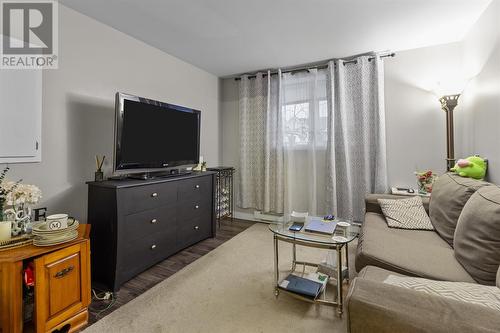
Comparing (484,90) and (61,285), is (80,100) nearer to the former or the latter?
(61,285)

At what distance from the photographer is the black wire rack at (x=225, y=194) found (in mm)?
3793

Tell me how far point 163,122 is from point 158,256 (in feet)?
4.53

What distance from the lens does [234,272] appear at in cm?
224

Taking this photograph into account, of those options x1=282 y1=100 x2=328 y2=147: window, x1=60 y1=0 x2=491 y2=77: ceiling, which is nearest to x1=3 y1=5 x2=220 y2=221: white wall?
x1=60 y1=0 x2=491 y2=77: ceiling

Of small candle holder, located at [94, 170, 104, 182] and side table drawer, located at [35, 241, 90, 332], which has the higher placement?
small candle holder, located at [94, 170, 104, 182]

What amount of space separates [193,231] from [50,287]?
151cm

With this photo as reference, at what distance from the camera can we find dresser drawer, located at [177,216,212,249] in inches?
104

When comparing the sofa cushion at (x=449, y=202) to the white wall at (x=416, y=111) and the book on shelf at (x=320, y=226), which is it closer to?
the book on shelf at (x=320, y=226)

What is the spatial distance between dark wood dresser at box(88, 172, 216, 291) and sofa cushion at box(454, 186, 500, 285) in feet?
A: 7.61

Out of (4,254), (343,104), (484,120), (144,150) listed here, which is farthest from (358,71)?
(4,254)

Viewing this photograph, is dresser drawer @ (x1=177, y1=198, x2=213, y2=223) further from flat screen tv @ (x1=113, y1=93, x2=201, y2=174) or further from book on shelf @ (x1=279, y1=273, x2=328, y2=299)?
book on shelf @ (x1=279, y1=273, x2=328, y2=299)

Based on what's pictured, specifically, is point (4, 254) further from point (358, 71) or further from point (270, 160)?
point (358, 71)

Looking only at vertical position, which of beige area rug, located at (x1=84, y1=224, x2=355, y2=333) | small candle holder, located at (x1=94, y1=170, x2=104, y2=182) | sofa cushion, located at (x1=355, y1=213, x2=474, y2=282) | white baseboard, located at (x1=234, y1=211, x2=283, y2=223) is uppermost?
small candle holder, located at (x1=94, y1=170, x2=104, y2=182)

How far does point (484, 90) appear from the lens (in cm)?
223
